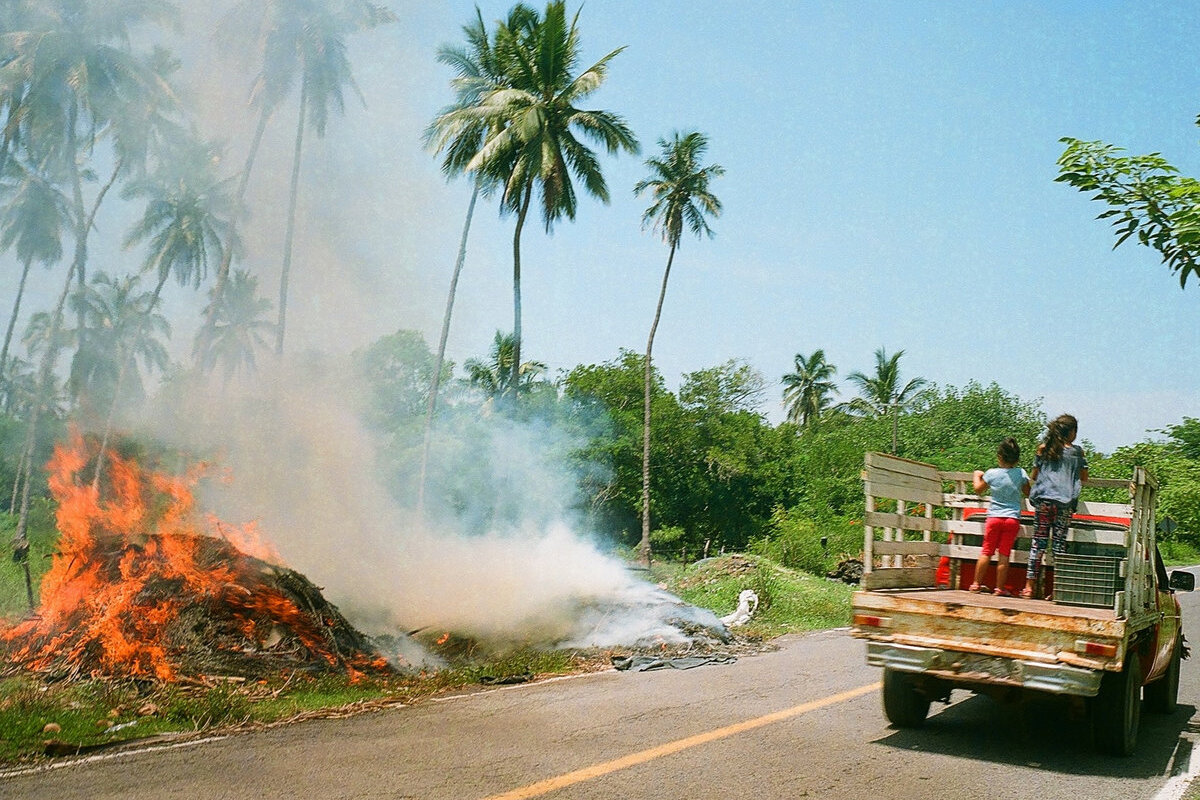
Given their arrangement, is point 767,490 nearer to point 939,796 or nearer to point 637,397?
point 637,397

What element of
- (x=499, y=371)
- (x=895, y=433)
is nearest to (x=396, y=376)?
(x=499, y=371)

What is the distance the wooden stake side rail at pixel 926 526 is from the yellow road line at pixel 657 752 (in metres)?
1.44

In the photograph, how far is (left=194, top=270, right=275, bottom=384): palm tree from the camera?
18.8 meters

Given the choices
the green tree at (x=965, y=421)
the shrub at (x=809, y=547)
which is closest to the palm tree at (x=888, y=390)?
the green tree at (x=965, y=421)

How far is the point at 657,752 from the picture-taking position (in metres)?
6.23

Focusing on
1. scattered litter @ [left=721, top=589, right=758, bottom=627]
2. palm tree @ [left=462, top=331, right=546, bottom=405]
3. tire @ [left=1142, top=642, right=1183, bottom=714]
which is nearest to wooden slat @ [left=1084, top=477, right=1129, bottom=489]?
tire @ [left=1142, top=642, right=1183, bottom=714]

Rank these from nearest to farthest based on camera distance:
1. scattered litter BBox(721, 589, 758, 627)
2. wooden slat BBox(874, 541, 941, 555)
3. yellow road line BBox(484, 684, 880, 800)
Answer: yellow road line BBox(484, 684, 880, 800) < wooden slat BBox(874, 541, 941, 555) < scattered litter BBox(721, 589, 758, 627)

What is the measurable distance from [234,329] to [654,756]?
16521 mm

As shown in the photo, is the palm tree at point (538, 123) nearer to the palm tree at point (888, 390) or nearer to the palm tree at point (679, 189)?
the palm tree at point (679, 189)

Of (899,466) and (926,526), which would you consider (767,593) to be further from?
(899,466)

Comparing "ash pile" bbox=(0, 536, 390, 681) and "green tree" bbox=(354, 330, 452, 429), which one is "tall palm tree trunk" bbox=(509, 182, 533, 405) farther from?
"ash pile" bbox=(0, 536, 390, 681)

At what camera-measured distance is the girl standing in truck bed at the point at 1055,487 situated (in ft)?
23.3

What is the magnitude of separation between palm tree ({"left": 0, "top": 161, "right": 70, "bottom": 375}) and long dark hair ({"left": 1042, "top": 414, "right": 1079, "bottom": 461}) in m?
17.6

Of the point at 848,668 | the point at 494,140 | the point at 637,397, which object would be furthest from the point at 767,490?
the point at 848,668
